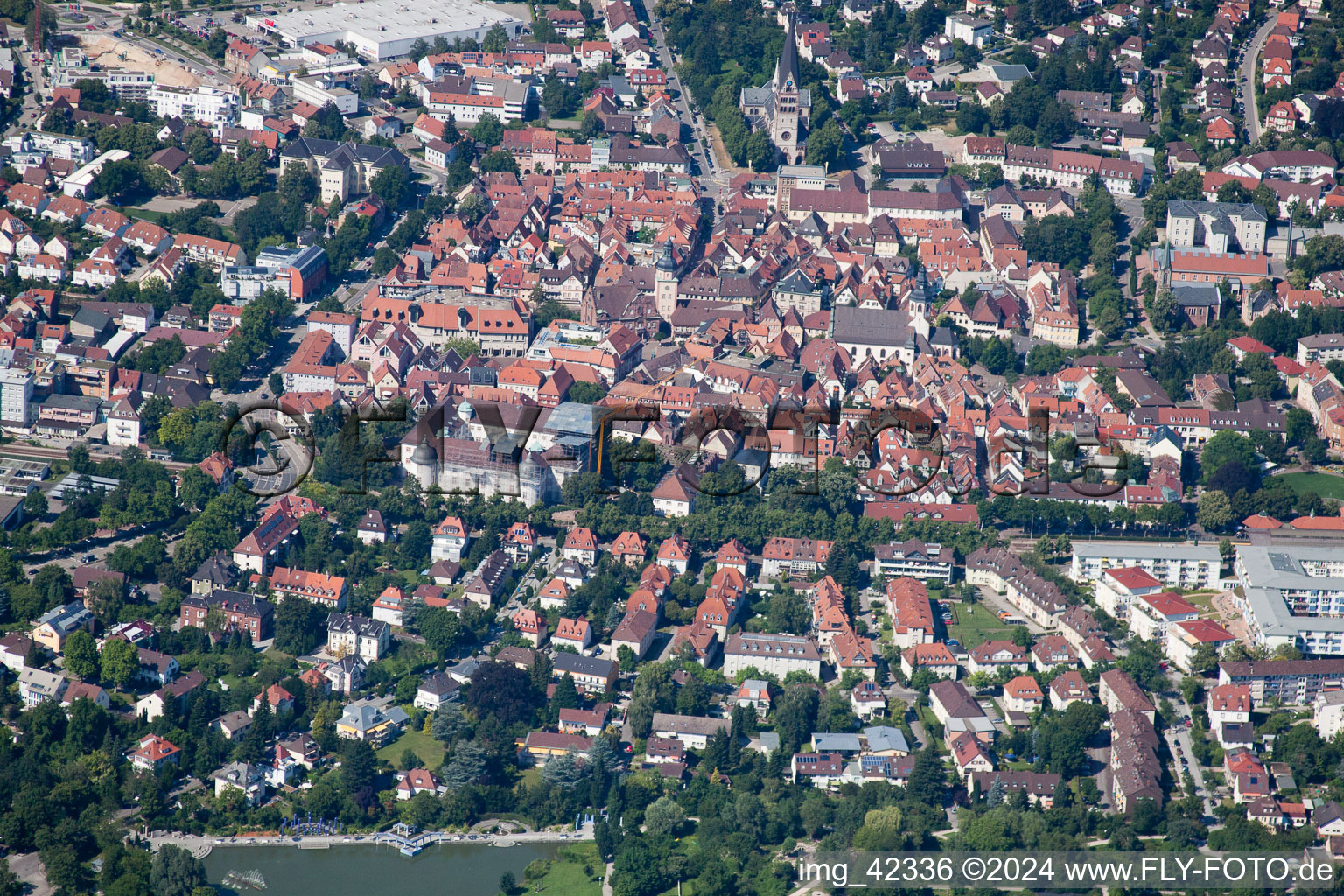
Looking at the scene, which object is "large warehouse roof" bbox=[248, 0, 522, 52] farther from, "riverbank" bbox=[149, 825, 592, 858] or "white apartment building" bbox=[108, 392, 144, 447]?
"riverbank" bbox=[149, 825, 592, 858]

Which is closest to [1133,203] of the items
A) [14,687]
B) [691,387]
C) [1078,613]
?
[691,387]

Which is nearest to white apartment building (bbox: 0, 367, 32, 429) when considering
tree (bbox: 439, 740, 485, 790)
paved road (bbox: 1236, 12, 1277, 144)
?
tree (bbox: 439, 740, 485, 790)

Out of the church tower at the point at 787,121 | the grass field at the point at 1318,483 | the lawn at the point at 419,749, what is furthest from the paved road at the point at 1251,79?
the lawn at the point at 419,749

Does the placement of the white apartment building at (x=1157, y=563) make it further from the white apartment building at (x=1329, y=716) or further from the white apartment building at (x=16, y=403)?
the white apartment building at (x=16, y=403)

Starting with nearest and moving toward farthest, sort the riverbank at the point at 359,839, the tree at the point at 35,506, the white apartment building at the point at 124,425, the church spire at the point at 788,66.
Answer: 1. the riverbank at the point at 359,839
2. the tree at the point at 35,506
3. the white apartment building at the point at 124,425
4. the church spire at the point at 788,66

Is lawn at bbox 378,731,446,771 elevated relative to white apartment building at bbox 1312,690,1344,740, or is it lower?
lower
